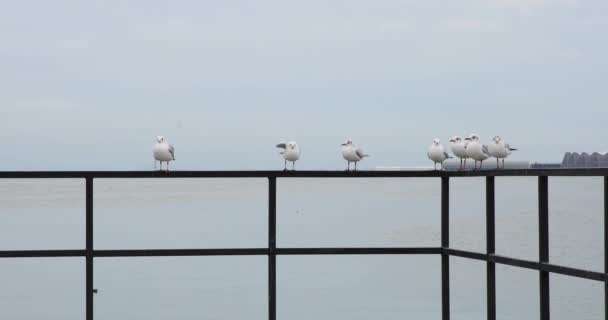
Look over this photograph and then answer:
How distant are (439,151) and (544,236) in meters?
4.45

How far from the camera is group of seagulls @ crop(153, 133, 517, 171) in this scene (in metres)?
10.7

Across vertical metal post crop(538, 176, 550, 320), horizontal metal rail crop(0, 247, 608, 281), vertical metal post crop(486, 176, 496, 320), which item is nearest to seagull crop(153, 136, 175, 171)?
horizontal metal rail crop(0, 247, 608, 281)

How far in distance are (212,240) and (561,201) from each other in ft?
126

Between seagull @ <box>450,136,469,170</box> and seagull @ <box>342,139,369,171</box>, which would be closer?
seagull @ <box>450,136,469,170</box>

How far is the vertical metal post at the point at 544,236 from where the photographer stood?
22.3 feet

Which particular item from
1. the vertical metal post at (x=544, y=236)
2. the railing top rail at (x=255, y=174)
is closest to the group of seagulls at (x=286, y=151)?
the railing top rail at (x=255, y=174)

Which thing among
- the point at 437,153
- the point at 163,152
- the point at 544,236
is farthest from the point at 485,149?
the point at 544,236

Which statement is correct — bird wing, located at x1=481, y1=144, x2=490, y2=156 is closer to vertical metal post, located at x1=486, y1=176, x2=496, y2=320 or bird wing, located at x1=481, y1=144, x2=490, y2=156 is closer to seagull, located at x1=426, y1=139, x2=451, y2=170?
seagull, located at x1=426, y1=139, x2=451, y2=170

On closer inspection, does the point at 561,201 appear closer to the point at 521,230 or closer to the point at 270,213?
the point at 521,230

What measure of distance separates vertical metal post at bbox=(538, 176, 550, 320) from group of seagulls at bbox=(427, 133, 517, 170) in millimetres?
3967

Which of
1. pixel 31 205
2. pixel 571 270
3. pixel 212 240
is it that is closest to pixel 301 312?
pixel 212 240

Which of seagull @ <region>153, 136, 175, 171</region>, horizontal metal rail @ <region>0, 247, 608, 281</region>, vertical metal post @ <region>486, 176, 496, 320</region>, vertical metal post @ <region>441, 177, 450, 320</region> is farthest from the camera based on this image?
seagull @ <region>153, 136, 175, 171</region>

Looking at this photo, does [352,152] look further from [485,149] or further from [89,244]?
[89,244]

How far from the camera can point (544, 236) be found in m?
6.82
